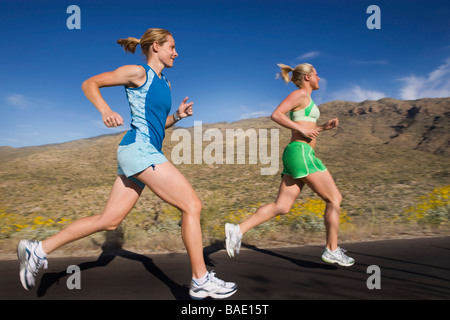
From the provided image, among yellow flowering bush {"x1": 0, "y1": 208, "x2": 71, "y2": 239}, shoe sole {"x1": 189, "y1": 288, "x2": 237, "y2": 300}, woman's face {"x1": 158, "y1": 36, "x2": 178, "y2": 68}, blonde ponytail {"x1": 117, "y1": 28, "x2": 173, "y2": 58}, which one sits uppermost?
blonde ponytail {"x1": 117, "y1": 28, "x2": 173, "y2": 58}

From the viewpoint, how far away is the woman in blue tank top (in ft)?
7.89

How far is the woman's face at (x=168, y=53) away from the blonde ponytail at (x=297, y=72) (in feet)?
5.06

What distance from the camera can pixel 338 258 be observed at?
3303 mm

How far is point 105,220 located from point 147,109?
0.97 m

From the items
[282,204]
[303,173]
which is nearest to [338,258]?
[282,204]

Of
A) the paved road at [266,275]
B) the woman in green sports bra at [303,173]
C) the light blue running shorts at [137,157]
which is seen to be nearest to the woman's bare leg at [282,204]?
the woman in green sports bra at [303,173]

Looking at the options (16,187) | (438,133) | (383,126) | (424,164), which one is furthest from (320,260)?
(383,126)

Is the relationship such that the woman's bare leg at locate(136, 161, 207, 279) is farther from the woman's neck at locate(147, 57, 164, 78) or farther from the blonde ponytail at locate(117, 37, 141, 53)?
the blonde ponytail at locate(117, 37, 141, 53)

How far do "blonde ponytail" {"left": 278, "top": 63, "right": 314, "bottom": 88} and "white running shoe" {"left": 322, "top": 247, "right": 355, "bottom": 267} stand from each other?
1873 millimetres

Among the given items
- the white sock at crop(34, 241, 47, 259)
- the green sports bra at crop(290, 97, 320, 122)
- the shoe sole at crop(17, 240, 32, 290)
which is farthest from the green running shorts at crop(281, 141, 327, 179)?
the shoe sole at crop(17, 240, 32, 290)

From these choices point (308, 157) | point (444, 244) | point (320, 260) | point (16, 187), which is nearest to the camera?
point (308, 157)

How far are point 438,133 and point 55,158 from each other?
→ 16.8 metres
